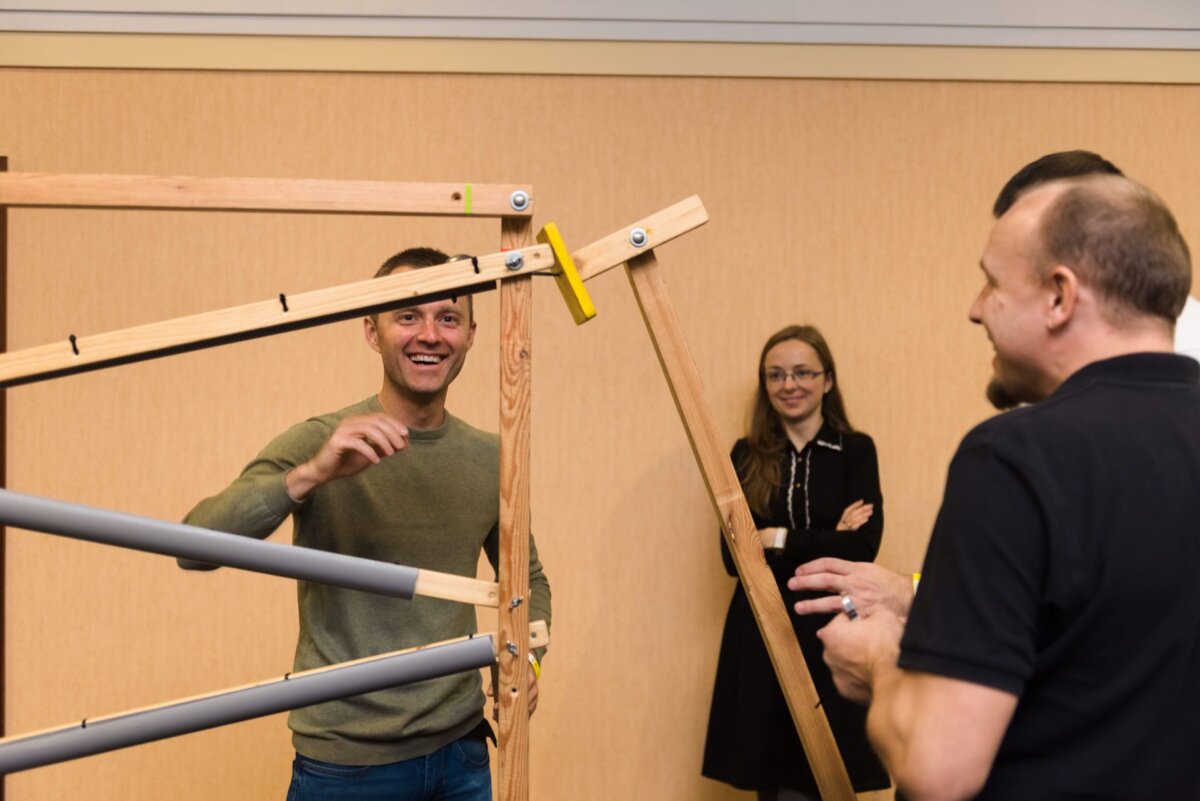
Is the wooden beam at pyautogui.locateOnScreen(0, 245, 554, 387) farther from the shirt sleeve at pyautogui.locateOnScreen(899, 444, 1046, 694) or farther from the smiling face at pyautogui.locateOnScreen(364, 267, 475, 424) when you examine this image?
the shirt sleeve at pyautogui.locateOnScreen(899, 444, 1046, 694)

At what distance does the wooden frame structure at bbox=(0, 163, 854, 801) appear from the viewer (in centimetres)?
132

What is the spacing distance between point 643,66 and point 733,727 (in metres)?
1.87

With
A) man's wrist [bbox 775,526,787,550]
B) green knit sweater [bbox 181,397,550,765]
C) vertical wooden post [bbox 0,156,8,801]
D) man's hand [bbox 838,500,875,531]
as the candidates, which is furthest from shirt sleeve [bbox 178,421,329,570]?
vertical wooden post [bbox 0,156,8,801]

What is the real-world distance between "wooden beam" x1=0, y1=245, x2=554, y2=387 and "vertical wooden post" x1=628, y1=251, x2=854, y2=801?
25 centimetres

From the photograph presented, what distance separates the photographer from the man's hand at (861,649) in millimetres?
1167

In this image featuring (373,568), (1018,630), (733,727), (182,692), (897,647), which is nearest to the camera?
(1018,630)

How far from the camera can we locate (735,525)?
1.51 meters

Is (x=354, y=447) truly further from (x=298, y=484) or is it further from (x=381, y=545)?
(x=381, y=545)

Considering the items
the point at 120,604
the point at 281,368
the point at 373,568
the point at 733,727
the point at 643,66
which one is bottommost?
the point at 733,727

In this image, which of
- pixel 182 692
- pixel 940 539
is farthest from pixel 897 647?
pixel 182 692

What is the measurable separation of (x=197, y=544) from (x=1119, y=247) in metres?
1.06

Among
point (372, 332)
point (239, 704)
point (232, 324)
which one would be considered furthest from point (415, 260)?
point (239, 704)

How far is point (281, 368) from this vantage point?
3.19 m

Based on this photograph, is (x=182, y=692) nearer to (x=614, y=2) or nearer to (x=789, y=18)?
(x=614, y=2)
